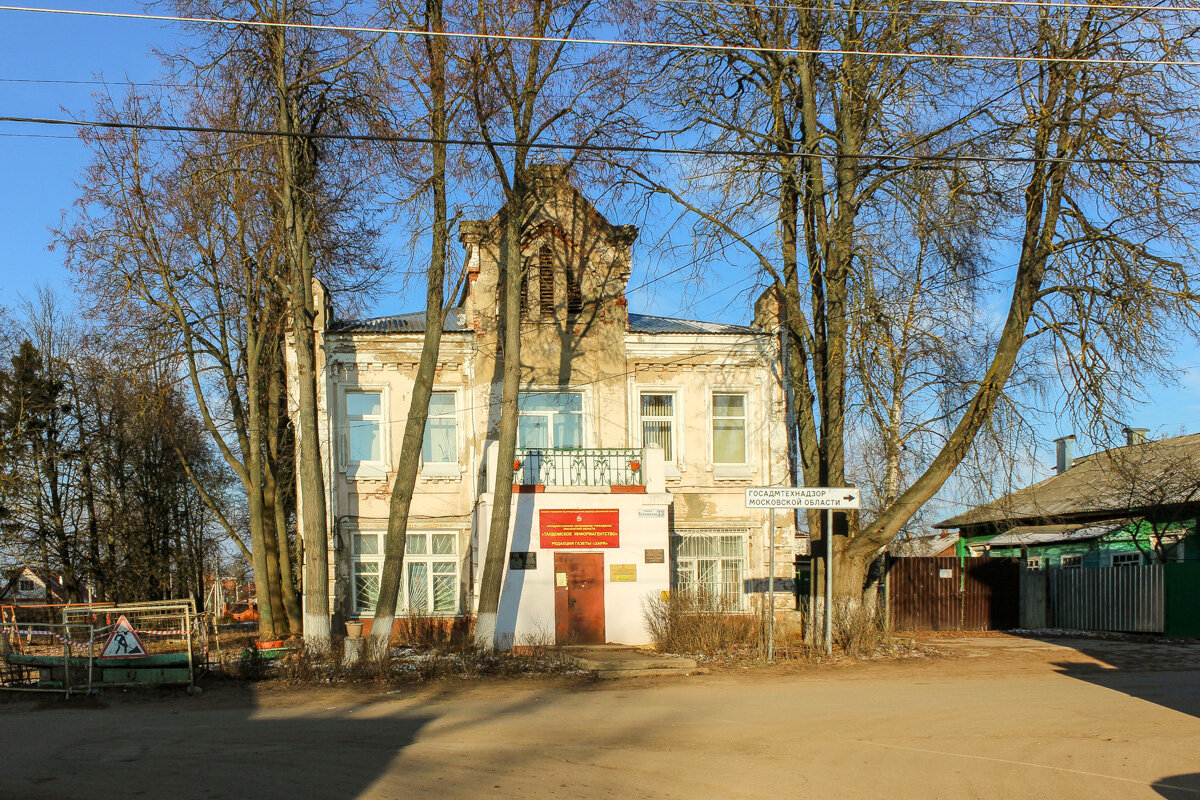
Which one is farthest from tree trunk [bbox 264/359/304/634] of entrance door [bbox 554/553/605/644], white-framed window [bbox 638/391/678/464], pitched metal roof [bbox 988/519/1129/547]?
pitched metal roof [bbox 988/519/1129/547]

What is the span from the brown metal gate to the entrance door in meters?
8.80

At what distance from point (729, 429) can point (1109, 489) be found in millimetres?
Answer: 14256

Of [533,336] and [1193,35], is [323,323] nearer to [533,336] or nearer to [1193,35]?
[533,336]

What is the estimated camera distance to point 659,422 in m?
23.4

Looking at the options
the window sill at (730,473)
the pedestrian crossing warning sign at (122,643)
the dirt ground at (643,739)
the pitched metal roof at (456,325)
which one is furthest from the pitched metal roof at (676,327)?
the pedestrian crossing warning sign at (122,643)

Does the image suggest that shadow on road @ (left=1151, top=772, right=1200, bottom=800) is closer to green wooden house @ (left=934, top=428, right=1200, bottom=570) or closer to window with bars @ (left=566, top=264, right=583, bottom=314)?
green wooden house @ (left=934, top=428, right=1200, bottom=570)

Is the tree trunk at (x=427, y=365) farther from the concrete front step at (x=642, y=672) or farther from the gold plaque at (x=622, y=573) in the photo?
the gold plaque at (x=622, y=573)

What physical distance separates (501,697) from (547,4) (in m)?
12.4

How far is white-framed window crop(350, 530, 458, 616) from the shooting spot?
72.8 feet

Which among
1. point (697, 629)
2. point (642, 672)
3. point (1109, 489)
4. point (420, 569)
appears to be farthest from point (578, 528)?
point (1109, 489)

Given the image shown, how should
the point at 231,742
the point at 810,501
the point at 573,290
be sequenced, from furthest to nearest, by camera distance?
the point at 573,290, the point at 810,501, the point at 231,742

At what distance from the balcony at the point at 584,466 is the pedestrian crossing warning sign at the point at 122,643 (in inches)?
323

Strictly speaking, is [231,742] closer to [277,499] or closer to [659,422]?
[659,422]

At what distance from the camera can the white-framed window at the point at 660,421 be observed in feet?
76.3
